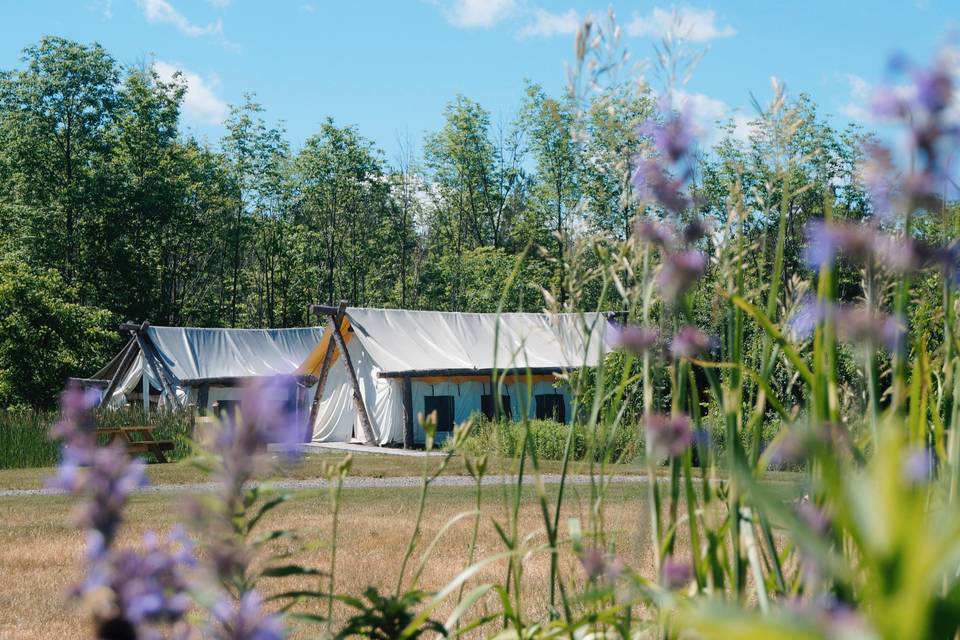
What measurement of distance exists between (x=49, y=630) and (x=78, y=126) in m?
34.0

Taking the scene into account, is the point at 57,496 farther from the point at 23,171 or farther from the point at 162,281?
the point at 162,281

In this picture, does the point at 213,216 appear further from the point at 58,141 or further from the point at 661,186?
the point at 661,186

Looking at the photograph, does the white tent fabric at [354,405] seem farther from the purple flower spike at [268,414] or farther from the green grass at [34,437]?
the purple flower spike at [268,414]

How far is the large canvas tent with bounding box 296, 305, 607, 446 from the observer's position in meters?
22.0

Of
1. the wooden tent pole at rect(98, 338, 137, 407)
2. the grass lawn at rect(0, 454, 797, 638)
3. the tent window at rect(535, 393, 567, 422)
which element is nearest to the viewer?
the grass lawn at rect(0, 454, 797, 638)

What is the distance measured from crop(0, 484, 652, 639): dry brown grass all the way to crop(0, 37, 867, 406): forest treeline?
1645 cm

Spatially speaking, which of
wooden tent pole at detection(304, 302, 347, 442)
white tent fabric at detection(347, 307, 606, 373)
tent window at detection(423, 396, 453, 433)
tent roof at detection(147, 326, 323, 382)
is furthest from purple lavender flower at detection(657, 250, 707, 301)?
tent roof at detection(147, 326, 323, 382)

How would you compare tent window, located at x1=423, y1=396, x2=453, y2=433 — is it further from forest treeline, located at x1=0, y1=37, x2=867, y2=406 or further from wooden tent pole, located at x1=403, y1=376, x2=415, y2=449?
forest treeline, located at x1=0, y1=37, x2=867, y2=406

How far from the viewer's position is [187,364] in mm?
25438

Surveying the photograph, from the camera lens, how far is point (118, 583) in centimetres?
90

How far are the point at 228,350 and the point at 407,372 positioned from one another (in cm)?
738

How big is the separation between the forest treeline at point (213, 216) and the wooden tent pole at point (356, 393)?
6241 mm

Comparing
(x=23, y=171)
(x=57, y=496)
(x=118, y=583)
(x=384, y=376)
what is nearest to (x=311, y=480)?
(x=57, y=496)

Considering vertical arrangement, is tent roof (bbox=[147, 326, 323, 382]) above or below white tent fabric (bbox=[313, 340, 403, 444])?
above
